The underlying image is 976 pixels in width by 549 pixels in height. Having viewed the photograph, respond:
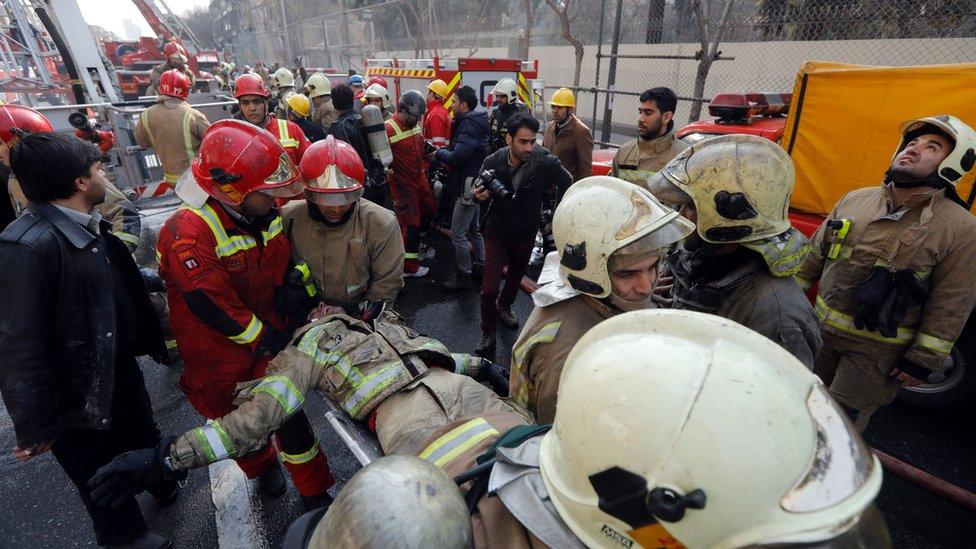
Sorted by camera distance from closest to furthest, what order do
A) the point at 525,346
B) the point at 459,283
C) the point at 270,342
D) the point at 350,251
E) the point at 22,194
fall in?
1. the point at 525,346
2. the point at 270,342
3. the point at 350,251
4. the point at 22,194
5. the point at 459,283

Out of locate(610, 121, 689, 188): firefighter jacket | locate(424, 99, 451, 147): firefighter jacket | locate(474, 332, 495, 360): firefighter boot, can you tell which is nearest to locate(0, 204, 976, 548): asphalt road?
locate(474, 332, 495, 360): firefighter boot

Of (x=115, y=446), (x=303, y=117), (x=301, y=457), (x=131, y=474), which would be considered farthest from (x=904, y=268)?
(x=303, y=117)

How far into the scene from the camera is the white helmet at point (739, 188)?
187cm

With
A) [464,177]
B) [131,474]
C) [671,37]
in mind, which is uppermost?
[671,37]

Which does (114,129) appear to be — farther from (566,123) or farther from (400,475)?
(400,475)

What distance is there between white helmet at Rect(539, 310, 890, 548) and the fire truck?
25.3 feet

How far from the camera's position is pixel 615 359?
0.93 m

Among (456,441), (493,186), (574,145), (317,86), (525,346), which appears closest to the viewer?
(456,441)

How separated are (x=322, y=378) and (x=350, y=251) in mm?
858

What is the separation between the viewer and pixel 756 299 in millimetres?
1890

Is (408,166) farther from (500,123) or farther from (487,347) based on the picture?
(487,347)

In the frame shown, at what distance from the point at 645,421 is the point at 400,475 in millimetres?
500

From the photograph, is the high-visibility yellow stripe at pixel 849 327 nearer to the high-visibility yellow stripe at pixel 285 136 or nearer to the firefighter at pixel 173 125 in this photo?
the high-visibility yellow stripe at pixel 285 136

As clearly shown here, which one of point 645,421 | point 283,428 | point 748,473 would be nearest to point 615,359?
point 645,421
